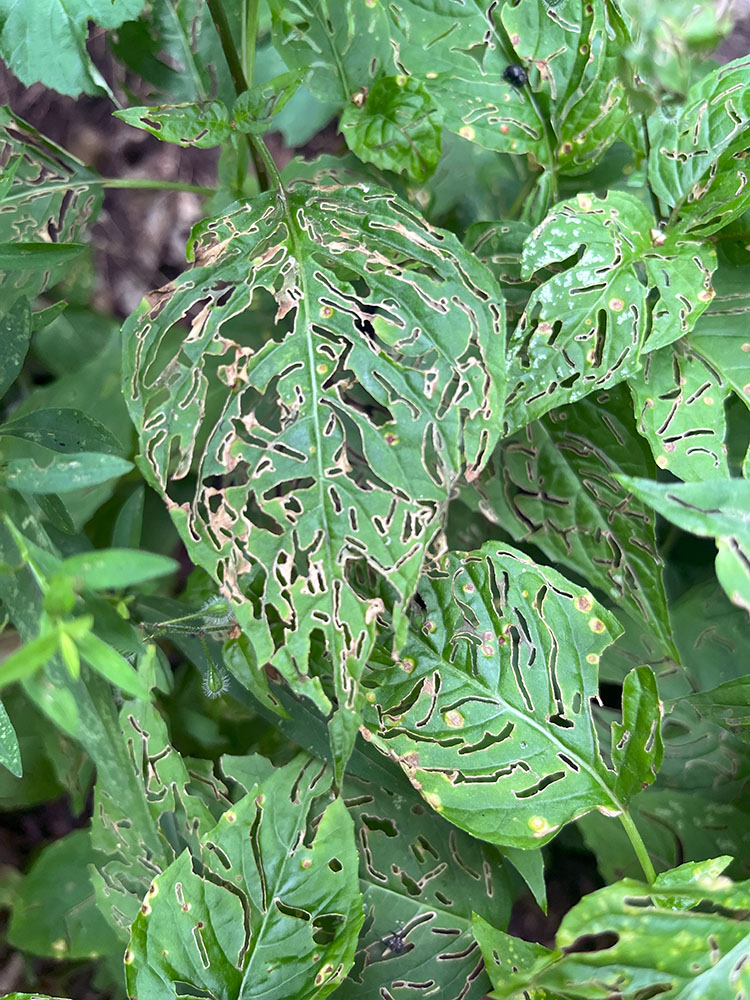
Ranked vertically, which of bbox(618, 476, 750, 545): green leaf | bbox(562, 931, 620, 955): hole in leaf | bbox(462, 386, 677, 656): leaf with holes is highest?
bbox(618, 476, 750, 545): green leaf

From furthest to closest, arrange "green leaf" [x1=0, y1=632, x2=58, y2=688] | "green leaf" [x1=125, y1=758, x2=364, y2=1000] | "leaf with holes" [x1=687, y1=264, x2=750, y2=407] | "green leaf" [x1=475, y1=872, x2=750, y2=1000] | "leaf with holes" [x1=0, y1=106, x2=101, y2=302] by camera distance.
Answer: "leaf with holes" [x1=0, y1=106, x2=101, y2=302] < "leaf with holes" [x1=687, y1=264, x2=750, y2=407] < "green leaf" [x1=125, y1=758, x2=364, y2=1000] < "green leaf" [x1=475, y1=872, x2=750, y2=1000] < "green leaf" [x1=0, y1=632, x2=58, y2=688]

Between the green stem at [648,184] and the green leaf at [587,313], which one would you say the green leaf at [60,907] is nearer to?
the green leaf at [587,313]

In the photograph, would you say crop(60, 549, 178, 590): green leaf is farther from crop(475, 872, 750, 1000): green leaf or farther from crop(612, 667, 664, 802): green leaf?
crop(612, 667, 664, 802): green leaf

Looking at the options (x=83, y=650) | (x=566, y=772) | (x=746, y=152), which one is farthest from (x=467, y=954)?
(x=746, y=152)

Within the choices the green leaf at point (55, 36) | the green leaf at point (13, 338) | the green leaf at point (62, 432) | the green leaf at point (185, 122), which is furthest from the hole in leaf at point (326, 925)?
the green leaf at point (55, 36)

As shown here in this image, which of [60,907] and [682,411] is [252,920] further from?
[682,411]

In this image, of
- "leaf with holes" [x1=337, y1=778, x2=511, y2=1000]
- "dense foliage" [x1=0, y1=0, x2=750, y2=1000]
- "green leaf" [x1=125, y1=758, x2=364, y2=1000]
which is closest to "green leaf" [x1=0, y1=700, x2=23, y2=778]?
"dense foliage" [x1=0, y1=0, x2=750, y2=1000]

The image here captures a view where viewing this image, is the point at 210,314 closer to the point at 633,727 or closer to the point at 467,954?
the point at 633,727
